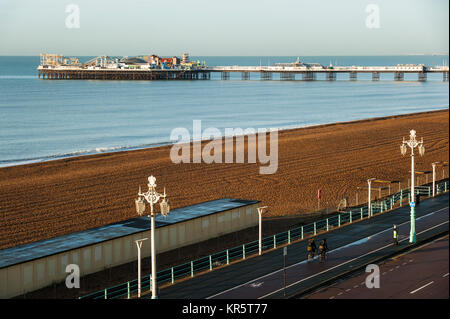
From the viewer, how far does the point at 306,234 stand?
94.4ft

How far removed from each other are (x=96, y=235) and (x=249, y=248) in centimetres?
618

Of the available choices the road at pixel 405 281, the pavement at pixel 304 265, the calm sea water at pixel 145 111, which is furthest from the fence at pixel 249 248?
the calm sea water at pixel 145 111

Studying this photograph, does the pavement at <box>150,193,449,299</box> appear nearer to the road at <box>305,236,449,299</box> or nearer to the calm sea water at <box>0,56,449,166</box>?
the road at <box>305,236,449,299</box>

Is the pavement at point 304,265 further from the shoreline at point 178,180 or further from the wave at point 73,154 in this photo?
the wave at point 73,154

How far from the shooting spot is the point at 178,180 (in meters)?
42.8

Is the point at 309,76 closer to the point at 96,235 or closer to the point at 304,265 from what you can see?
the point at 96,235

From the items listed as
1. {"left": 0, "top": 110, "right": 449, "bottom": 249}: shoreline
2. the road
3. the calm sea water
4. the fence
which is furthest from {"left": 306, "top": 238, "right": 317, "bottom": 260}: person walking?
the calm sea water

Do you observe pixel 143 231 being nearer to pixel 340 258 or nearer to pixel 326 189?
pixel 340 258

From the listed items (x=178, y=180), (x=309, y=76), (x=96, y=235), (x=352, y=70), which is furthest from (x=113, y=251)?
(x=309, y=76)

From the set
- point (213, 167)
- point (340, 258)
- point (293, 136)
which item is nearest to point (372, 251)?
point (340, 258)

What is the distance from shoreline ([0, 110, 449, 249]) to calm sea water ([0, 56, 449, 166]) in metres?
9.88

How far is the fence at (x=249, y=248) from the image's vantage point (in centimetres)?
2221

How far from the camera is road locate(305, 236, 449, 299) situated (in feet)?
66.1

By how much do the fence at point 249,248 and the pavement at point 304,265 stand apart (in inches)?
20.0
